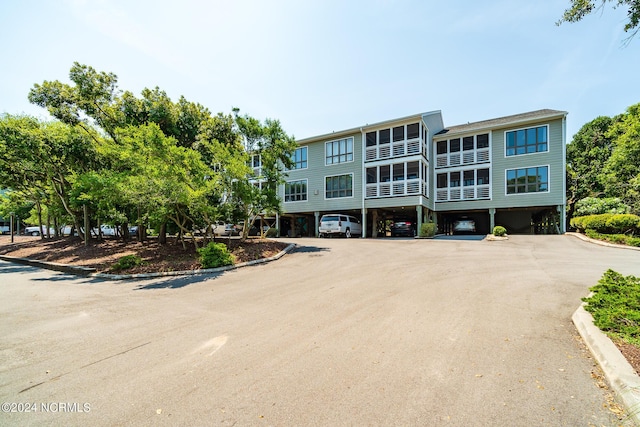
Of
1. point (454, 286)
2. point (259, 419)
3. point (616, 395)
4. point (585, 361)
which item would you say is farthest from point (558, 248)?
point (259, 419)

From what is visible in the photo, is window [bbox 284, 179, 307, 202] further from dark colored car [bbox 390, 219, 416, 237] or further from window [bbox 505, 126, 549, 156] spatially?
window [bbox 505, 126, 549, 156]

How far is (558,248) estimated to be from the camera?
44.2 feet

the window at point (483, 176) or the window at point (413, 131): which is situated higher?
the window at point (413, 131)

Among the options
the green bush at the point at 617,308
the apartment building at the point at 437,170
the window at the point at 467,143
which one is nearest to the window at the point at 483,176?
the apartment building at the point at 437,170

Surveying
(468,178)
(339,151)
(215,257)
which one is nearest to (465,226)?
(468,178)

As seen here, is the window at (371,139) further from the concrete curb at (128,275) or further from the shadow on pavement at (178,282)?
the shadow on pavement at (178,282)

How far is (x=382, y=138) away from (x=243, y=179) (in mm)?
14239

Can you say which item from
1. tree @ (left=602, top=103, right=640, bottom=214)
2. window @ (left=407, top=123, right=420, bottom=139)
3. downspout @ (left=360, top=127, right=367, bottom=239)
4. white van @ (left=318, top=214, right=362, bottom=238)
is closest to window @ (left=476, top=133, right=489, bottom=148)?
window @ (left=407, top=123, right=420, bottom=139)

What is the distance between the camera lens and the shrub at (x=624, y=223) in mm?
14835

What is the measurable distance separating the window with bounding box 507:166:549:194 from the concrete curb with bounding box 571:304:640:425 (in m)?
20.3

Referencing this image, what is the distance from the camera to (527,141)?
21.5m

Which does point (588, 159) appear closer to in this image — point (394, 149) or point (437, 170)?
Answer: point (437, 170)

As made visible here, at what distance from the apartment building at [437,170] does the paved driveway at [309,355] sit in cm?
1571

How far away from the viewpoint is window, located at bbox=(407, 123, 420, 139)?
2210 centimetres
